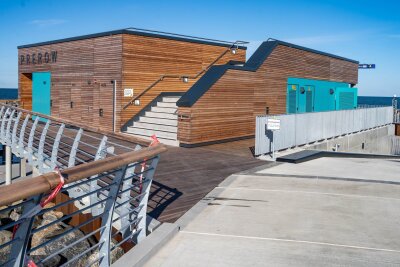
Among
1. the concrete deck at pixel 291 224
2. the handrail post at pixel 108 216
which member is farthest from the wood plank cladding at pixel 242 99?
the handrail post at pixel 108 216

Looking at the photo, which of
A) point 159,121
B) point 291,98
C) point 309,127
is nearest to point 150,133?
point 159,121

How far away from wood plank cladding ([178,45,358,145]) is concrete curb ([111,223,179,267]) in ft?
28.3

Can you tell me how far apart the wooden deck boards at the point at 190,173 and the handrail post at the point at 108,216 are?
6.84 ft

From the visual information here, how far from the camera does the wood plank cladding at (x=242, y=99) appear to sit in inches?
565

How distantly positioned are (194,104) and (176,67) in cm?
535

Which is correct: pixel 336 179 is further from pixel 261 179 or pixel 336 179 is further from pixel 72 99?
pixel 72 99

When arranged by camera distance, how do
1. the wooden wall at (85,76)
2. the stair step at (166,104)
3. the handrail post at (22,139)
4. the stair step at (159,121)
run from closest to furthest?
the handrail post at (22,139) < the stair step at (159,121) < the stair step at (166,104) < the wooden wall at (85,76)

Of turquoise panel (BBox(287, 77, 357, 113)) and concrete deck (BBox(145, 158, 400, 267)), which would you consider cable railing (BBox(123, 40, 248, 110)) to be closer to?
turquoise panel (BBox(287, 77, 357, 113))

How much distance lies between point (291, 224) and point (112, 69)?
12679 millimetres

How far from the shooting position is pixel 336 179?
937 cm

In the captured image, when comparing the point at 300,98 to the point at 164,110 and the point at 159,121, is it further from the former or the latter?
the point at 159,121

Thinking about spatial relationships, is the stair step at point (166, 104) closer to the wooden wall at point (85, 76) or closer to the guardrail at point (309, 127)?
the wooden wall at point (85, 76)

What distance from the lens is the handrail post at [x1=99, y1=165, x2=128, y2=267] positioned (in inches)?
159

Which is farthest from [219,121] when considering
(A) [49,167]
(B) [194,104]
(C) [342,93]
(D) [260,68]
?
(C) [342,93]
